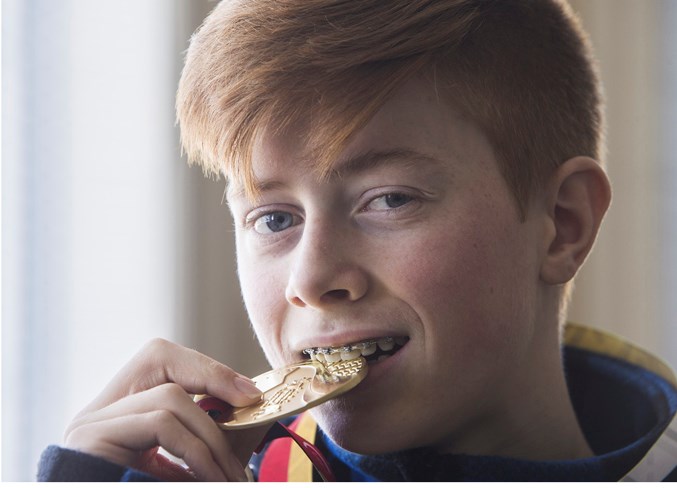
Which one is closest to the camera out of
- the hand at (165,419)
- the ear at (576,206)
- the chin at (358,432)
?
the hand at (165,419)

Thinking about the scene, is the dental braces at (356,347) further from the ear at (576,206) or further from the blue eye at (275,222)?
the ear at (576,206)

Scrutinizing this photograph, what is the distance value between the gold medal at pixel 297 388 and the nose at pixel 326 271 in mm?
77

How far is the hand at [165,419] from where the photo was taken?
836 millimetres

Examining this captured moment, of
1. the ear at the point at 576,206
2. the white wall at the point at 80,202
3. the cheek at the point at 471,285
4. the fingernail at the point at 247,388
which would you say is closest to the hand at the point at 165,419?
the fingernail at the point at 247,388

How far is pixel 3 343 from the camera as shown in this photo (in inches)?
62.4

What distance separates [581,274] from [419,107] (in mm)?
1686

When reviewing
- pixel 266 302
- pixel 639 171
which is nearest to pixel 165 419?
pixel 266 302

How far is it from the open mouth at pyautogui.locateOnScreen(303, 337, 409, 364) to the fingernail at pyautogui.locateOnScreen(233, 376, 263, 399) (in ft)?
0.26

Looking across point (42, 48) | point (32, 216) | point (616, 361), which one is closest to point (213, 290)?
point (32, 216)

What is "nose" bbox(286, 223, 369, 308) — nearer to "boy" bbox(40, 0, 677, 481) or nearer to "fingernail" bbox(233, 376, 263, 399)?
"boy" bbox(40, 0, 677, 481)

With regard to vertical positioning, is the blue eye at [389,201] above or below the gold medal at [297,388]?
above

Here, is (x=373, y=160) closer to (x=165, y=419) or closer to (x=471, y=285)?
(x=471, y=285)

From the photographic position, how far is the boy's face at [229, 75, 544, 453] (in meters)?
0.92

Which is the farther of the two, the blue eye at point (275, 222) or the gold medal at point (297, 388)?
the blue eye at point (275, 222)
